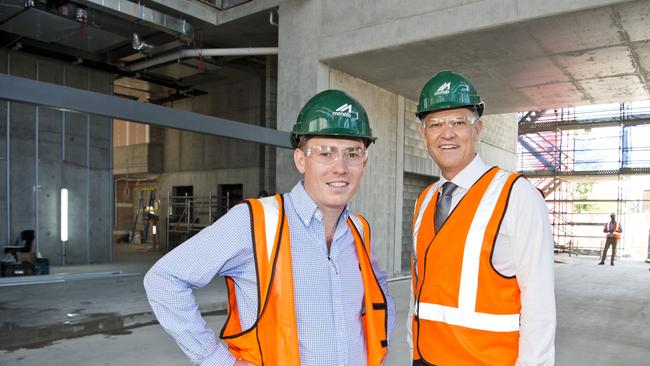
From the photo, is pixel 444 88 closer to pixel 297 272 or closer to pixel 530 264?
pixel 530 264

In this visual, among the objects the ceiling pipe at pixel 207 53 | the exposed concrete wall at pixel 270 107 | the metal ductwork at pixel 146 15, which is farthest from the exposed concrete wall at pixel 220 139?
the metal ductwork at pixel 146 15

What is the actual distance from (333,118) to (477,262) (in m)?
0.95

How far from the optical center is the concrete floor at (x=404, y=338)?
5027 millimetres

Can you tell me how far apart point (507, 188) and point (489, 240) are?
257mm

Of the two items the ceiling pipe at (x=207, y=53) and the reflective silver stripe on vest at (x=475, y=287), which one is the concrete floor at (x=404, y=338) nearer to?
the reflective silver stripe on vest at (x=475, y=287)

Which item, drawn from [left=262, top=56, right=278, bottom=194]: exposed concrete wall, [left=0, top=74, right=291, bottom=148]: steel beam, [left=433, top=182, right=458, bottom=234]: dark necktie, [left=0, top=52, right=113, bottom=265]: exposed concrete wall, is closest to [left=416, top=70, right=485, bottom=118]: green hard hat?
[left=433, top=182, right=458, bottom=234]: dark necktie

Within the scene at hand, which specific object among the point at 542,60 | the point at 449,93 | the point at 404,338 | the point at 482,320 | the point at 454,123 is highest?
the point at 542,60

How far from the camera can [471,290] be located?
2088 mm

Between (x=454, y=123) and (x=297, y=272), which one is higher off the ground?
(x=454, y=123)

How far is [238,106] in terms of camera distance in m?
16.6

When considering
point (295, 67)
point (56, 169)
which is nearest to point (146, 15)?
point (295, 67)

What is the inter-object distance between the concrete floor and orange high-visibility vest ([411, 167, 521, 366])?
2.88 metres

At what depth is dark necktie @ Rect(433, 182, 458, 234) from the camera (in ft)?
7.95

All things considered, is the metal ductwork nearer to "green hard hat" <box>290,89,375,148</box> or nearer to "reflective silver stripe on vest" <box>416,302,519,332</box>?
"green hard hat" <box>290,89,375,148</box>
